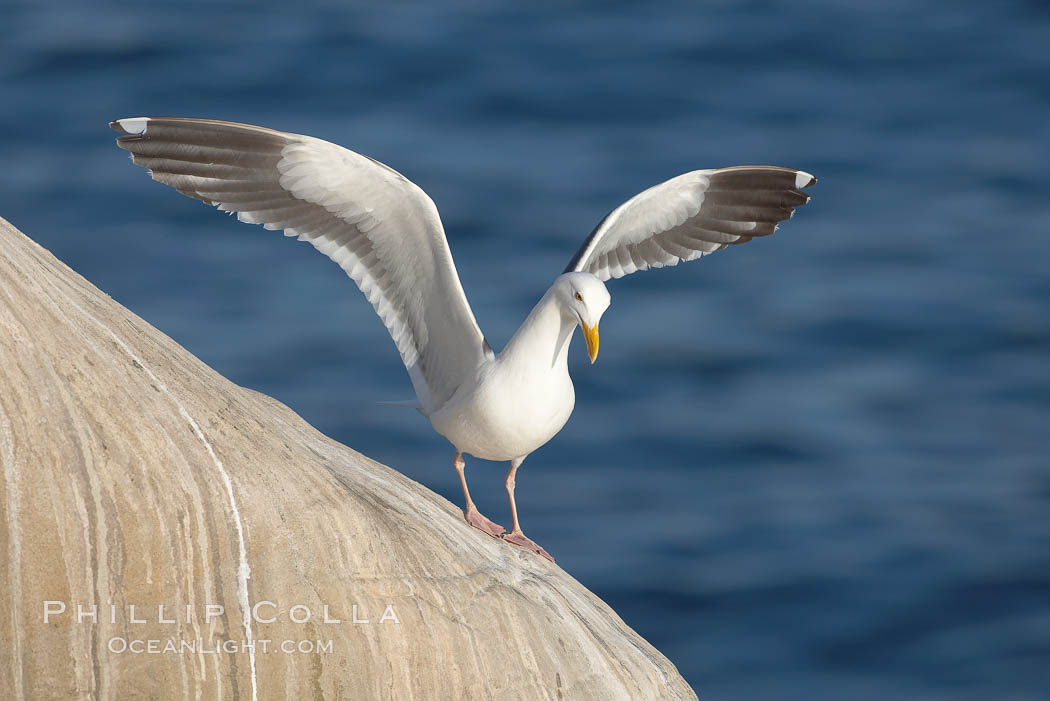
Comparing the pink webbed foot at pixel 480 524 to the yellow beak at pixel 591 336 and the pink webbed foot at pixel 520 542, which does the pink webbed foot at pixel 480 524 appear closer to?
the pink webbed foot at pixel 520 542

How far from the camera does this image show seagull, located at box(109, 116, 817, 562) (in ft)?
21.5

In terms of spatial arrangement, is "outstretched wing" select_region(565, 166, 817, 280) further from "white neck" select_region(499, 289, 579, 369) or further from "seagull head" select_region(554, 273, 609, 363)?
"seagull head" select_region(554, 273, 609, 363)

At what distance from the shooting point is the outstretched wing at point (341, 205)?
6574 millimetres

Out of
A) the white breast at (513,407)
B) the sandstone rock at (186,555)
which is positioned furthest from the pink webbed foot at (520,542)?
the sandstone rock at (186,555)

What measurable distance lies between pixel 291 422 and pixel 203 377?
38.5 inches

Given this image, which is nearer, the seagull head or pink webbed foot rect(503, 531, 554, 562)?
the seagull head

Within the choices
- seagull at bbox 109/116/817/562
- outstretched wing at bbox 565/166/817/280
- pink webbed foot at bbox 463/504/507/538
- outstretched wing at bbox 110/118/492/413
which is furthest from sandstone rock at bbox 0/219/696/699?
outstretched wing at bbox 565/166/817/280

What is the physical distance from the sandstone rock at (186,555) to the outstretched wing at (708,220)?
258 centimetres

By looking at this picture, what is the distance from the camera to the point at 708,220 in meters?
7.84

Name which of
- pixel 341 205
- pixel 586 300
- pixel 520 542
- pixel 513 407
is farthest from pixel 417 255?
pixel 520 542

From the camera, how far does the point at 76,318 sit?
5.35m

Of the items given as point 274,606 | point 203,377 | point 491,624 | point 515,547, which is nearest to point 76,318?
point 203,377

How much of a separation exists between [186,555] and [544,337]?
233 cm

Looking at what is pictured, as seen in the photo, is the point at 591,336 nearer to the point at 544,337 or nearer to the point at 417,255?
the point at 544,337
